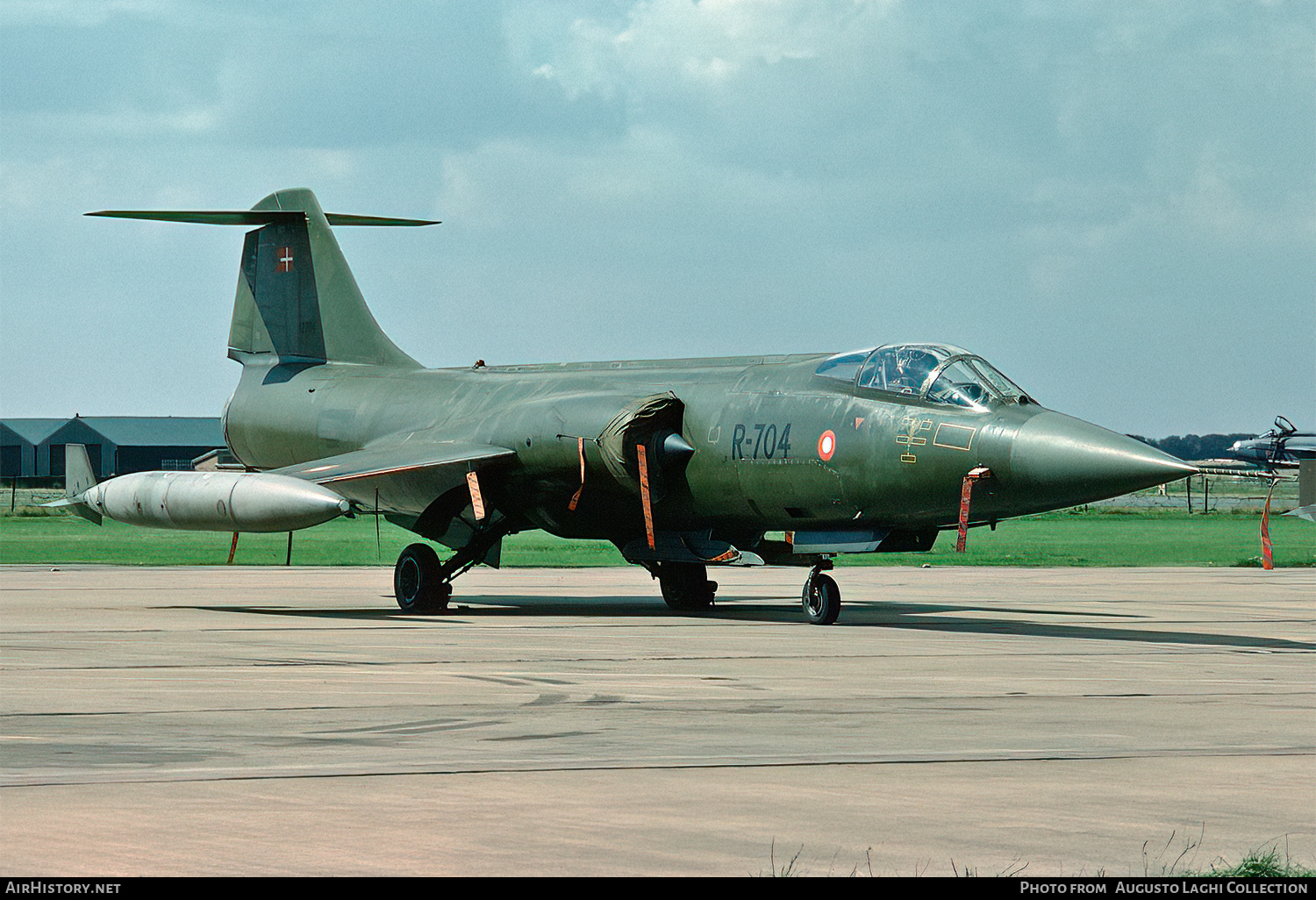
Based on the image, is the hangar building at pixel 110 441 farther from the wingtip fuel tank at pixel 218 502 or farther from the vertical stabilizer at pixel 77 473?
Result: the wingtip fuel tank at pixel 218 502

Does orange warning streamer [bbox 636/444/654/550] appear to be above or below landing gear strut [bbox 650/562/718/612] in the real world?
above

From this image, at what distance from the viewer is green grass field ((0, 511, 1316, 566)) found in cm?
4031

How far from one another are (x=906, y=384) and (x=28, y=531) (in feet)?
123

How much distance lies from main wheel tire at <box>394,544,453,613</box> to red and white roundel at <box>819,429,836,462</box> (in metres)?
5.65

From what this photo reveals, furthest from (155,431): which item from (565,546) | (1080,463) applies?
(1080,463)

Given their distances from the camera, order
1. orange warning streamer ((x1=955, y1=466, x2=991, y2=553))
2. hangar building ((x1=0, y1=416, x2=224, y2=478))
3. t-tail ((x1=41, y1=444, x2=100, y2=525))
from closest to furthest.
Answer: orange warning streamer ((x1=955, y1=466, x2=991, y2=553)) < t-tail ((x1=41, y1=444, x2=100, y2=525)) < hangar building ((x1=0, y1=416, x2=224, y2=478))

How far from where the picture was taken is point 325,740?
9.77m

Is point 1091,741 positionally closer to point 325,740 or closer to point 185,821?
point 325,740

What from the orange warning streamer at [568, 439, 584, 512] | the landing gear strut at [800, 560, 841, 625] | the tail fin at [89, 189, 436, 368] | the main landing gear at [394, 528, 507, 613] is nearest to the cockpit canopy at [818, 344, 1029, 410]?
the landing gear strut at [800, 560, 841, 625]

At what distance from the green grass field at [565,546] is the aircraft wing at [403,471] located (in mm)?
13158

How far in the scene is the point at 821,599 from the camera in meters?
20.6

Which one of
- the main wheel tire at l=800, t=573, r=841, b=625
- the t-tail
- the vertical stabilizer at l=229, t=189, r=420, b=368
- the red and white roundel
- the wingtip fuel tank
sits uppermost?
the vertical stabilizer at l=229, t=189, r=420, b=368

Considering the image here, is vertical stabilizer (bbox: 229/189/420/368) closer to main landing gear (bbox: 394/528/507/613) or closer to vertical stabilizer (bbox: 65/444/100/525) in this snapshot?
vertical stabilizer (bbox: 65/444/100/525)

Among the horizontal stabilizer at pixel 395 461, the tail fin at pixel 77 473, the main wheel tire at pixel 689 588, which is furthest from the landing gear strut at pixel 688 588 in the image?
the tail fin at pixel 77 473
